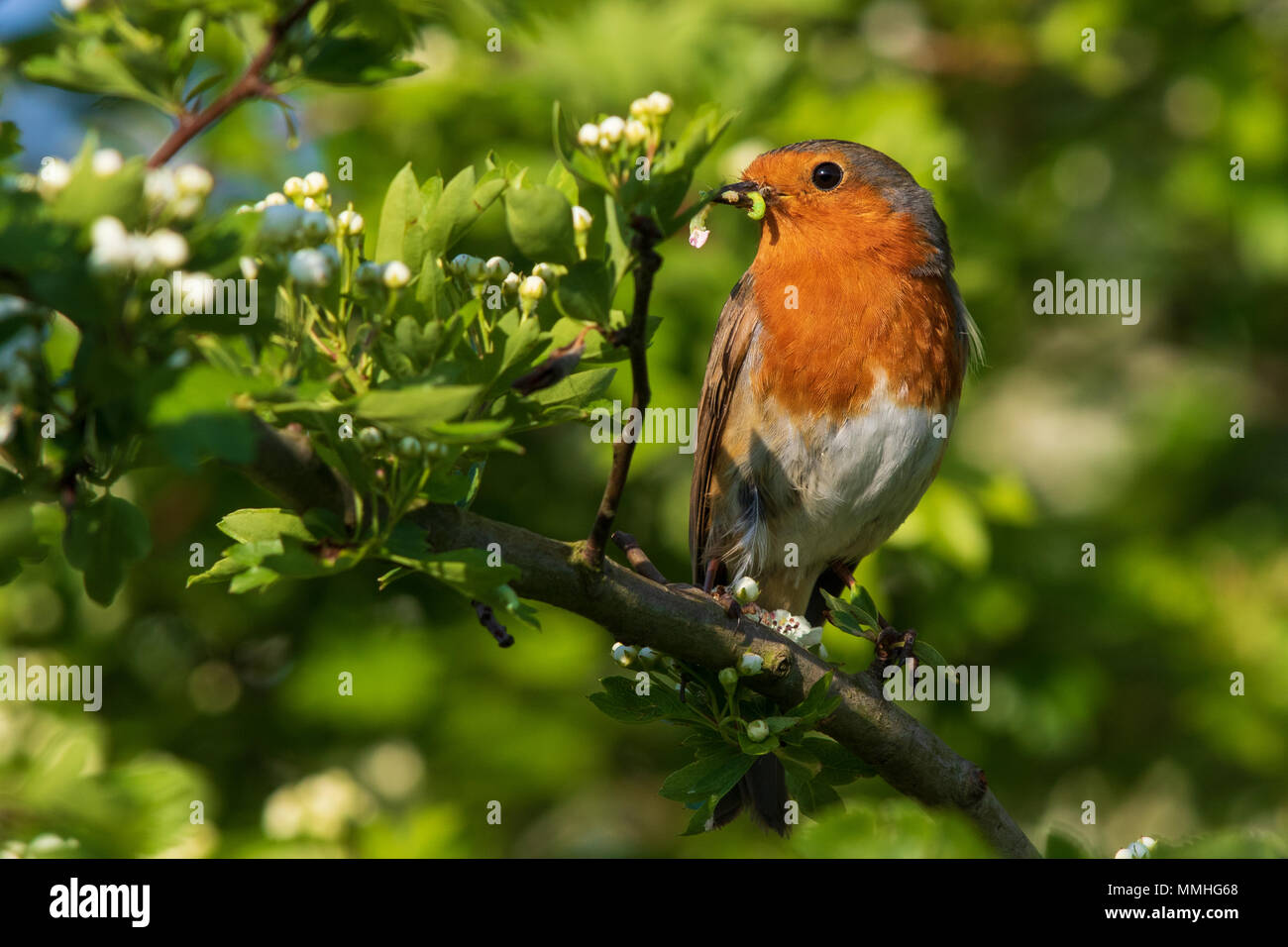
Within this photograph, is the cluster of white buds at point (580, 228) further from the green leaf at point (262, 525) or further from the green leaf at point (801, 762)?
the green leaf at point (801, 762)

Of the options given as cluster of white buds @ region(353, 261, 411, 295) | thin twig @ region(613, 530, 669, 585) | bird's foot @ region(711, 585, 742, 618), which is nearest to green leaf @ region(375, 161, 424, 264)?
cluster of white buds @ region(353, 261, 411, 295)

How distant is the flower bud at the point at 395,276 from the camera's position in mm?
2061

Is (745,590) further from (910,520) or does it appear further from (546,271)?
(910,520)

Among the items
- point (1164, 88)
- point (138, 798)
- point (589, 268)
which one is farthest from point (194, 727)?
point (1164, 88)

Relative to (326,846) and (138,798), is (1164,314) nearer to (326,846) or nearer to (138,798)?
(326,846)

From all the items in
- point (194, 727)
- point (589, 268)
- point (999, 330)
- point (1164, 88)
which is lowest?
point (194, 727)

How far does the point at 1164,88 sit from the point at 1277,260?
1382 mm

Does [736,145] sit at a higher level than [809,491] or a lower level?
higher

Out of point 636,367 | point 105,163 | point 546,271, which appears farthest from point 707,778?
point 105,163

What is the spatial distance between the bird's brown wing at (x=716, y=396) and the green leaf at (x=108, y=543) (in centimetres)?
255

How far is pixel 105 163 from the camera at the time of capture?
1.81 meters

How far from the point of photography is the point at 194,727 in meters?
5.37

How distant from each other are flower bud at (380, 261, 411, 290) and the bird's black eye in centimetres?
237

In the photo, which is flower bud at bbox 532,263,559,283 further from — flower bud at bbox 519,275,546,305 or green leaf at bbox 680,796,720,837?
green leaf at bbox 680,796,720,837
